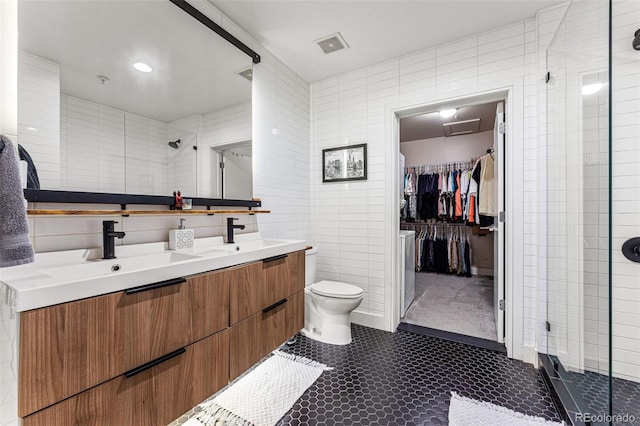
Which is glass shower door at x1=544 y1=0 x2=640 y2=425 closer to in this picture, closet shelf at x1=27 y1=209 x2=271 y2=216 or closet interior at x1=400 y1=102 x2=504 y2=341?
closet interior at x1=400 y1=102 x2=504 y2=341

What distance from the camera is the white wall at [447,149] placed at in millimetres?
4441

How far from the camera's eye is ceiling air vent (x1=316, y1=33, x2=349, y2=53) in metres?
2.10

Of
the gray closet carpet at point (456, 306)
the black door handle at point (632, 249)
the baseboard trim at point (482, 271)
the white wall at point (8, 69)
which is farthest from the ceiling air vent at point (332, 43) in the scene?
the baseboard trim at point (482, 271)

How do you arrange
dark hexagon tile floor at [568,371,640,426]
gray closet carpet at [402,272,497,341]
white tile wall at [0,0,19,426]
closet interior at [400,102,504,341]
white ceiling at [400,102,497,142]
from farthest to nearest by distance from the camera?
closet interior at [400,102,504,341] → white ceiling at [400,102,497,142] → gray closet carpet at [402,272,497,341] → dark hexagon tile floor at [568,371,640,426] → white tile wall at [0,0,19,426]

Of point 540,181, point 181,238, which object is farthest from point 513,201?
point 181,238

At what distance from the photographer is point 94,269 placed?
112 centimetres

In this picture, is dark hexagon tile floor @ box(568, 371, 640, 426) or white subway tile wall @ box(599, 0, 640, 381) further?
white subway tile wall @ box(599, 0, 640, 381)

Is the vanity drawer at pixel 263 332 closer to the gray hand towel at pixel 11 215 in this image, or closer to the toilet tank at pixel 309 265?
the toilet tank at pixel 309 265

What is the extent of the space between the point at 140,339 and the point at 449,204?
175 inches

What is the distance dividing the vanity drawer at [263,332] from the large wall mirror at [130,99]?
0.87m

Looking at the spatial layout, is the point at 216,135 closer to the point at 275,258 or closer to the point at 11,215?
the point at 275,258

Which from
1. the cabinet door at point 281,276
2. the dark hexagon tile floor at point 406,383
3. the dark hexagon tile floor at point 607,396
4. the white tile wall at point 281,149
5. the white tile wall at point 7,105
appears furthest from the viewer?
the white tile wall at point 281,149

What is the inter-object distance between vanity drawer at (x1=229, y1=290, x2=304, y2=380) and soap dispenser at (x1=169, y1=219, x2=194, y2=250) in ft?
1.82

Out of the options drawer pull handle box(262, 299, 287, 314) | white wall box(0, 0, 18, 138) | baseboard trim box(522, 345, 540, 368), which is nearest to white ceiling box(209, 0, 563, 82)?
white wall box(0, 0, 18, 138)
